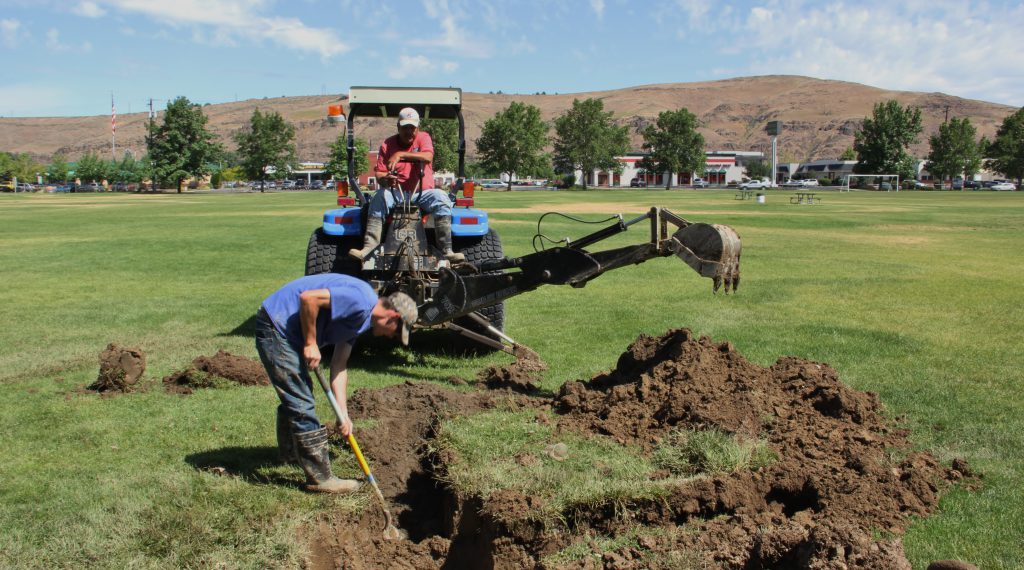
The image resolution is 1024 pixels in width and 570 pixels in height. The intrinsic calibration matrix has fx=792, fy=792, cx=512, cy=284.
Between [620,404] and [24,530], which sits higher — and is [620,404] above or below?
above

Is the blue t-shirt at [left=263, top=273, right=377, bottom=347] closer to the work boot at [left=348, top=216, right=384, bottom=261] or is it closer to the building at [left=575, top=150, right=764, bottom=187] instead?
the work boot at [left=348, top=216, right=384, bottom=261]

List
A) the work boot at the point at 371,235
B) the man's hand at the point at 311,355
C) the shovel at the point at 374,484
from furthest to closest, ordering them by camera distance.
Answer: the work boot at the point at 371,235 → the shovel at the point at 374,484 → the man's hand at the point at 311,355

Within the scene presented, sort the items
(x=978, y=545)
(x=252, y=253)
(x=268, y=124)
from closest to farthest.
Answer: (x=978, y=545), (x=252, y=253), (x=268, y=124)

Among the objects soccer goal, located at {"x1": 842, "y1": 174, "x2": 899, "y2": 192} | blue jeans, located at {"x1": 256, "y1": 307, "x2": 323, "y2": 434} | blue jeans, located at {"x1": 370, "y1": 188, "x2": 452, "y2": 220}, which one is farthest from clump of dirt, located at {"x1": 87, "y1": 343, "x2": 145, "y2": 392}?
soccer goal, located at {"x1": 842, "y1": 174, "x2": 899, "y2": 192}

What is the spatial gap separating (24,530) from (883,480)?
5025mm

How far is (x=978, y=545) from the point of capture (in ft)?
13.9

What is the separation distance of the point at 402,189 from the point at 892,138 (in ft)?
358

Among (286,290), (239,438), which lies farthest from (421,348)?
(286,290)

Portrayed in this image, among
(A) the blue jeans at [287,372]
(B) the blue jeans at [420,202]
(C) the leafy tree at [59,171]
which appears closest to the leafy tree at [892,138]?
(B) the blue jeans at [420,202]

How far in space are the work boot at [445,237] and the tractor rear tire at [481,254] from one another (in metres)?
0.69

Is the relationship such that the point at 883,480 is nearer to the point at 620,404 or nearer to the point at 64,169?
the point at 620,404

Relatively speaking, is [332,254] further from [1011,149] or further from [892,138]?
[1011,149]

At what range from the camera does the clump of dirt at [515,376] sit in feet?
23.8

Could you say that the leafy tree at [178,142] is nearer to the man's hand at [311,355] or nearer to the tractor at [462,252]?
the tractor at [462,252]
